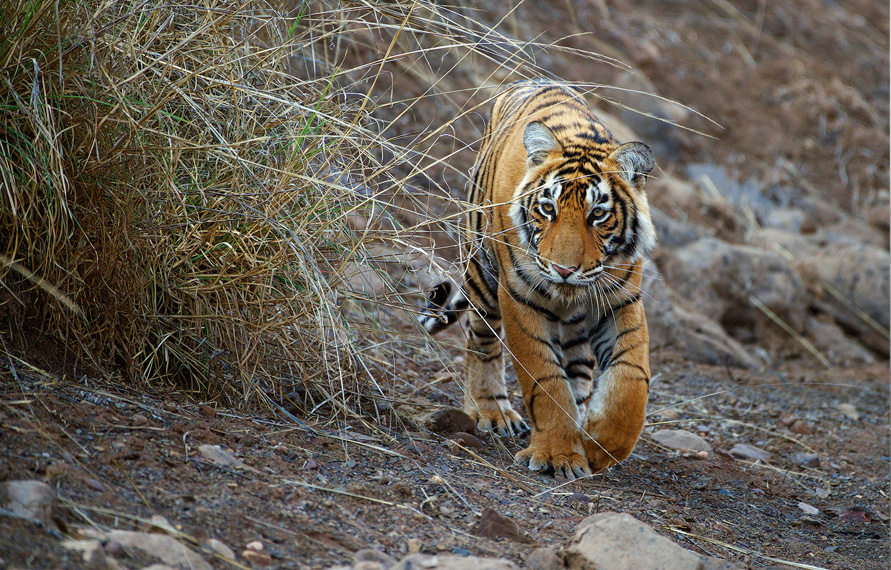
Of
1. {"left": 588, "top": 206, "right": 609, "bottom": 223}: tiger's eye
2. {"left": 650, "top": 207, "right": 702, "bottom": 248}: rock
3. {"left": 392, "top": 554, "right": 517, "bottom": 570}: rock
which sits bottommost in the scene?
{"left": 650, "top": 207, "right": 702, "bottom": 248}: rock

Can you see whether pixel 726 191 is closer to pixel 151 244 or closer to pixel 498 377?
pixel 498 377

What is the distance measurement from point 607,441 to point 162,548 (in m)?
1.83

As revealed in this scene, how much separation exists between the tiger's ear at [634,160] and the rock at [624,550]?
1.53 meters

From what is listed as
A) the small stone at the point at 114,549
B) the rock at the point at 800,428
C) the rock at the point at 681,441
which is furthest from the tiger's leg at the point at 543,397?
the rock at the point at 800,428

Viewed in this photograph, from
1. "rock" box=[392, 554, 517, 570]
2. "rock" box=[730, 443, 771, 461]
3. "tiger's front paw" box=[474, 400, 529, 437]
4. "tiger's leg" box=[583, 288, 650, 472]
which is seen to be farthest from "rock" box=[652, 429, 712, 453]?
"rock" box=[392, 554, 517, 570]

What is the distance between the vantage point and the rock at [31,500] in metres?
1.78

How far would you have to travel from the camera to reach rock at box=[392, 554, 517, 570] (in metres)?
1.97

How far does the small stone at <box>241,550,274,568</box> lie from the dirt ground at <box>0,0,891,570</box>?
0.04m

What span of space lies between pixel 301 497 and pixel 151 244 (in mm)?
991

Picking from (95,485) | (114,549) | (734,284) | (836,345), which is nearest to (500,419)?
(95,485)

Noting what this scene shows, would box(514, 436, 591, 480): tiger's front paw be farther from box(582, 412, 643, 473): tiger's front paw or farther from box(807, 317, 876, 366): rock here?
box(807, 317, 876, 366): rock

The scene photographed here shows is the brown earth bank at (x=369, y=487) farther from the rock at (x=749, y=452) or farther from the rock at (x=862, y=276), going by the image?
the rock at (x=862, y=276)

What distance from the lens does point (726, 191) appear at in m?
8.78

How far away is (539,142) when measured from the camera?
134 inches
